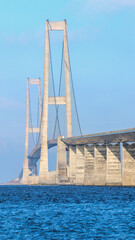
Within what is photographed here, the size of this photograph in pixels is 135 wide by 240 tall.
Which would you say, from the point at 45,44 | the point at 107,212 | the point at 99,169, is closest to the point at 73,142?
the point at 99,169

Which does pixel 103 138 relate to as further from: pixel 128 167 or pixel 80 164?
pixel 80 164

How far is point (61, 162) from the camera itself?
328ft

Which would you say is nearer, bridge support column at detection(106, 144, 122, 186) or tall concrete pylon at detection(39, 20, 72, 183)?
bridge support column at detection(106, 144, 122, 186)

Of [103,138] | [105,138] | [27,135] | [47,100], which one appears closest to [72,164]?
[47,100]

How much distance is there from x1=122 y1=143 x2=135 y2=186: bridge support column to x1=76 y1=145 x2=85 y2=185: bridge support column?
58.8 feet

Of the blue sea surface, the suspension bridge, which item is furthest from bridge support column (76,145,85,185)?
the blue sea surface

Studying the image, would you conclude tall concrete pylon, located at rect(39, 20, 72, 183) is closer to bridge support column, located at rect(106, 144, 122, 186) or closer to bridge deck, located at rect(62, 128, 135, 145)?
bridge deck, located at rect(62, 128, 135, 145)

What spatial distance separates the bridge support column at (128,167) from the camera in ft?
259

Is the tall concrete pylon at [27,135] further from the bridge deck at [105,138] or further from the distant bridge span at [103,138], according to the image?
the bridge deck at [105,138]

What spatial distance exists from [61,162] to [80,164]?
3842mm

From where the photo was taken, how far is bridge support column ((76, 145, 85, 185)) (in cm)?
9766

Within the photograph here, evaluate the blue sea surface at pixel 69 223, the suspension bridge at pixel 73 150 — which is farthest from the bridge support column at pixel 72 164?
the blue sea surface at pixel 69 223

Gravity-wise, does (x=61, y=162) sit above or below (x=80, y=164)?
above

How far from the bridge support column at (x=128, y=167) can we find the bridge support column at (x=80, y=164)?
58.8ft
